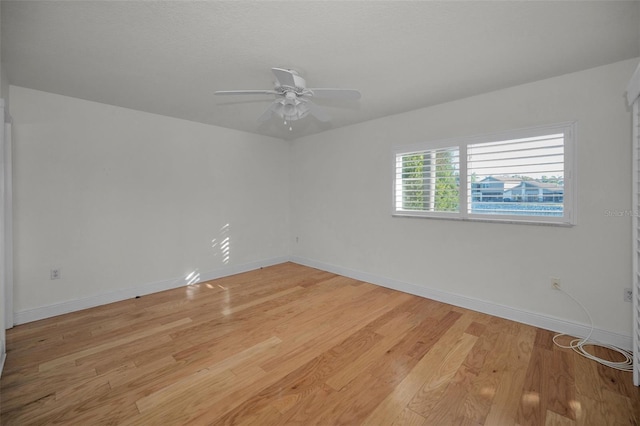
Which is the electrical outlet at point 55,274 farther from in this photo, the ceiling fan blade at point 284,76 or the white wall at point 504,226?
the white wall at point 504,226

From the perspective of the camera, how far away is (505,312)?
288cm

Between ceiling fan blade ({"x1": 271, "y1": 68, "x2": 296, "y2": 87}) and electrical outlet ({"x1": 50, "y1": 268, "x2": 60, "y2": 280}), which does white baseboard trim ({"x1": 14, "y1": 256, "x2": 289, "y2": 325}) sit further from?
ceiling fan blade ({"x1": 271, "y1": 68, "x2": 296, "y2": 87})

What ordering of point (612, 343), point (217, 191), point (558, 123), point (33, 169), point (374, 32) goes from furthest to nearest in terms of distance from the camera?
point (217, 191) < point (33, 169) < point (558, 123) < point (612, 343) < point (374, 32)

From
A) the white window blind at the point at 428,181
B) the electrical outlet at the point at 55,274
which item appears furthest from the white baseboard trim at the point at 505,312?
the electrical outlet at the point at 55,274

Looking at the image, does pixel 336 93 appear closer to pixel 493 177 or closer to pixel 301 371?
pixel 493 177

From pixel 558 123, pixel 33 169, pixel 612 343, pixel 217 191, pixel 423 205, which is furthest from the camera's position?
pixel 217 191

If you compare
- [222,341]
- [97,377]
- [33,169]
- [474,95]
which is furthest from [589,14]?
[33,169]

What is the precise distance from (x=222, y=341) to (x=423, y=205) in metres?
2.77

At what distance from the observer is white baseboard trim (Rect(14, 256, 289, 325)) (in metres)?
2.86

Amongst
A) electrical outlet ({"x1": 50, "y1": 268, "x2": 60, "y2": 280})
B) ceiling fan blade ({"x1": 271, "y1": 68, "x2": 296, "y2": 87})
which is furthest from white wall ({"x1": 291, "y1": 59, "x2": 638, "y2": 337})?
electrical outlet ({"x1": 50, "y1": 268, "x2": 60, "y2": 280})

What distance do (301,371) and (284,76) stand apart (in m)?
2.18

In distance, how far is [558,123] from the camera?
255cm

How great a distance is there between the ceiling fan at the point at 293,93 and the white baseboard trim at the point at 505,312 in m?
2.46

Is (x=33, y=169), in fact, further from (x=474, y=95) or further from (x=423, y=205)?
(x=474, y=95)
